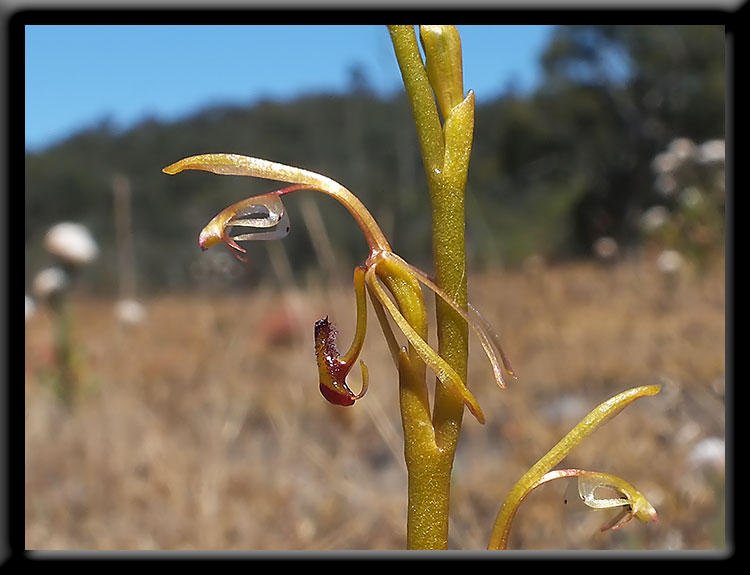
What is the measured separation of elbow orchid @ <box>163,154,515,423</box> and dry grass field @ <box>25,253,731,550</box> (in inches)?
4.9

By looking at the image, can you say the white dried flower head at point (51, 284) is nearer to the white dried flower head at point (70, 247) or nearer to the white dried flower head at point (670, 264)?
the white dried flower head at point (70, 247)

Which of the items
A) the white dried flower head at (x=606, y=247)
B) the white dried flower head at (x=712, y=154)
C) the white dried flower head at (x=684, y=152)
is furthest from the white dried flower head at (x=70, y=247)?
the white dried flower head at (x=684, y=152)

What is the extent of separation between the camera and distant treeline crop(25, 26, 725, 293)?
7441 millimetres

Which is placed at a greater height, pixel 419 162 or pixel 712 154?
pixel 419 162

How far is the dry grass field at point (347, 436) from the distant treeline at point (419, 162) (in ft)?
7.14

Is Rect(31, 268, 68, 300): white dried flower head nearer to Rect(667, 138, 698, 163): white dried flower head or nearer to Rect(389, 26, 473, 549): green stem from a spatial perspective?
Rect(389, 26, 473, 549): green stem

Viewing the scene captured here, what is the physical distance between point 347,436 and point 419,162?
4.36m

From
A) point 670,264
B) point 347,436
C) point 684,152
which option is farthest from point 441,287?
point 684,152

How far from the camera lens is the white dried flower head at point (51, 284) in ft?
8.20

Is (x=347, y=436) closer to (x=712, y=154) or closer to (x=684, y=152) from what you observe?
(x=712, y=154)

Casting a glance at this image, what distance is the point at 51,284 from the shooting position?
2.50 metres

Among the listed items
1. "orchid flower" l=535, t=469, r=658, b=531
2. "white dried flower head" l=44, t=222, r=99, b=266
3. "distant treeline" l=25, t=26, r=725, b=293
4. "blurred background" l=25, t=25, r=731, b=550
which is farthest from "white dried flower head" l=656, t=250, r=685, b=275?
"orchid flower" l=535, t=469, r=658, b=531

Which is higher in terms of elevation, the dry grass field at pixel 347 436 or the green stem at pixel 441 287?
the green stem at pixel 441 287

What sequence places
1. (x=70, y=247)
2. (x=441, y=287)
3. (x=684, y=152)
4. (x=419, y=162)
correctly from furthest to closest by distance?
(x=419, y=162) → (x=684, y=152) → (x=70, y=247) → (x=441, y=287)
